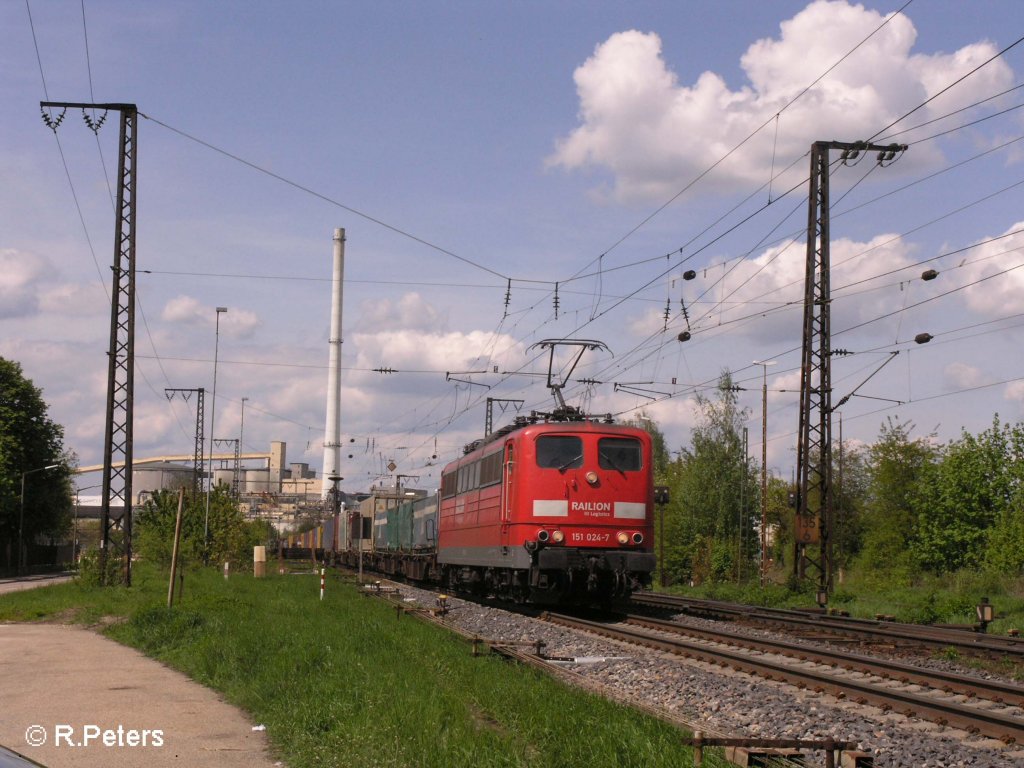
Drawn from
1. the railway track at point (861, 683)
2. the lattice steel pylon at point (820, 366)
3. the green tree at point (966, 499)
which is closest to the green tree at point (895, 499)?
the green tree at point (966, 499)

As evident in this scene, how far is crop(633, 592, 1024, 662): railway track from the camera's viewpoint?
15569 millimetres

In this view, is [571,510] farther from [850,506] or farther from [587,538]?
[850,506]

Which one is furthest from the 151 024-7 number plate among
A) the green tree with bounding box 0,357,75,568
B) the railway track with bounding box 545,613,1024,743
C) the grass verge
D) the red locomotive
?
the green tree with bounding box 0,357,75,568

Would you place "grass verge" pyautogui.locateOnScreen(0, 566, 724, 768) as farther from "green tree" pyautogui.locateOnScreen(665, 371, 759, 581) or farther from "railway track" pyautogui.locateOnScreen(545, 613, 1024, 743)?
"green tree" pyautogui.locateOnScreen(665, 371, 759, 581)

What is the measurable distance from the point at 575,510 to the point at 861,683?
985 centimetres

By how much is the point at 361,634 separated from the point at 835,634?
7.62 metres

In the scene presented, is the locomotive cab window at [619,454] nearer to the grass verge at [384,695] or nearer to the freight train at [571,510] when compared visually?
the freight train at [571,510]

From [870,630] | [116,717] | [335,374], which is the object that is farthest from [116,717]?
[335,374]

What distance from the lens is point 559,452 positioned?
21.9 m

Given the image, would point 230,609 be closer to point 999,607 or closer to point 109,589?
point 109,589

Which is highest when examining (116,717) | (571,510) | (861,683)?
(571,510)

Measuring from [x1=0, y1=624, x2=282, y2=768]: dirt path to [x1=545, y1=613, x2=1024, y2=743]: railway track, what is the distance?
236 inches

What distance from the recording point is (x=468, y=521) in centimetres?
2702

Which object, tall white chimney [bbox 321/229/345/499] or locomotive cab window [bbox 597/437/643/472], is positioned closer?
locomotive cab window [bbox 597/437/643/472]
